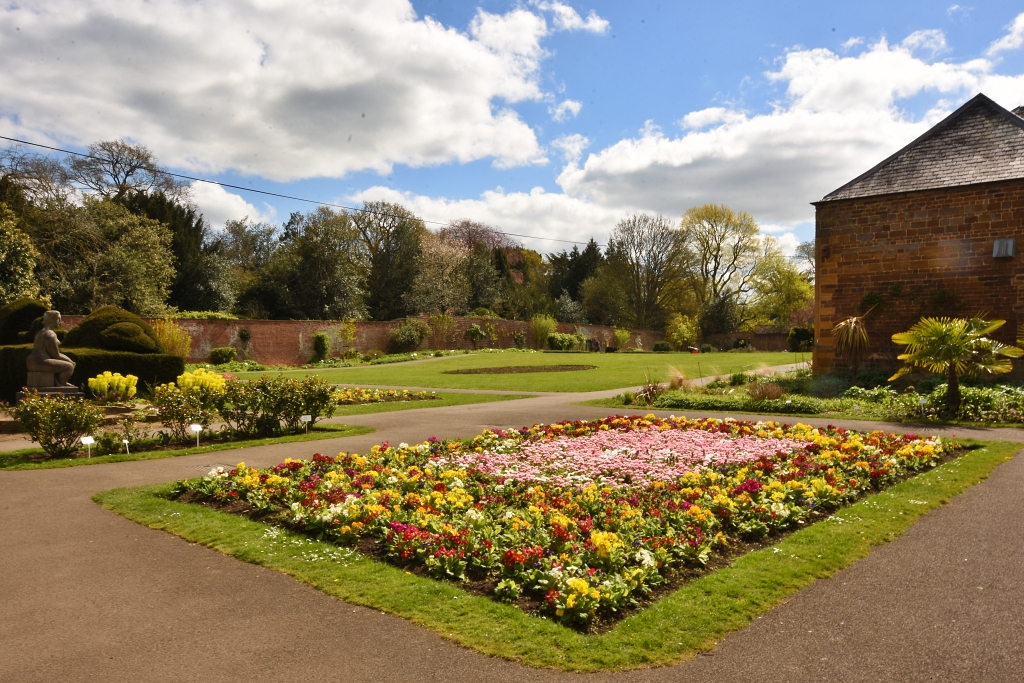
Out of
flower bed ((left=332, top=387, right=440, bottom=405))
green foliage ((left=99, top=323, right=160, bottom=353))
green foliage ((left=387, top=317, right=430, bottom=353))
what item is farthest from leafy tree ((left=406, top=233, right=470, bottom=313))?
green foliage ((left=99, top=323, right=160, bottom=353))

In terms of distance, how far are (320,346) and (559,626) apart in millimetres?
32024

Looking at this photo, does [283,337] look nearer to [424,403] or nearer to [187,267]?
[187,267]

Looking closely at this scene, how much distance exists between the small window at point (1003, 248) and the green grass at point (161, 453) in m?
14.1

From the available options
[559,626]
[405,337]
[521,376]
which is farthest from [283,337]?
[559,626]

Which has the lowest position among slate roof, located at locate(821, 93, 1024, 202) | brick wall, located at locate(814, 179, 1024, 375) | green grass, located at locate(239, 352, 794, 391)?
green grass, located at locate(239, 352, 794, 391)

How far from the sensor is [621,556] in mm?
4309

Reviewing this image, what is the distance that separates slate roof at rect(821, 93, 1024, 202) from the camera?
15617mm

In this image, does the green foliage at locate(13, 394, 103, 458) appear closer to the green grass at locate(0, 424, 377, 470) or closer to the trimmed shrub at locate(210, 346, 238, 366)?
the green grass at locate(0, 424, 377, 470)

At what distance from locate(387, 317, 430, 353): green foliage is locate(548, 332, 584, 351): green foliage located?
9049 mm

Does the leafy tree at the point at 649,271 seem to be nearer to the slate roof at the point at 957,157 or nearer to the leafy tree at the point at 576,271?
the leafy tree at the point at 576,271

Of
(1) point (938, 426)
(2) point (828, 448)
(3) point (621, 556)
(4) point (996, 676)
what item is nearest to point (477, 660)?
(3) point (621, 556)

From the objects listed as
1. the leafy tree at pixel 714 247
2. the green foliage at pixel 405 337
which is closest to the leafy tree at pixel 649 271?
the leafy tree at pixel 714 247

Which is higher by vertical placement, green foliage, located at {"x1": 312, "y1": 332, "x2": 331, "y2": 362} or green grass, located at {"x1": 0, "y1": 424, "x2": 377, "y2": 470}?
green foliage, located at {"x1": 312, "y1": 332, "x2": 331, "y2": 362}

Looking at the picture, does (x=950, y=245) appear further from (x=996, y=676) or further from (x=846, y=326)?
(x=996, y=676)
